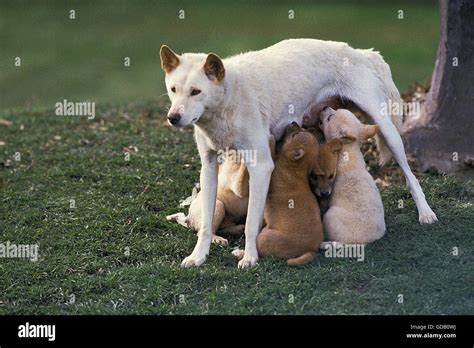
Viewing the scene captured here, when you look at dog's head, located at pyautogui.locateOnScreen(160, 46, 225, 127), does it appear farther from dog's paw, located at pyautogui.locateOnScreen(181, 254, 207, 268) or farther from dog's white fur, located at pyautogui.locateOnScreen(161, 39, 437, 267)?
dog's paw, located at pyautogui.locateOnScreen(181, 254, 207, 268)

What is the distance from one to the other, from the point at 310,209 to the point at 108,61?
511 inches

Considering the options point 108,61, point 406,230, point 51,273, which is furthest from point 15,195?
point 108,61

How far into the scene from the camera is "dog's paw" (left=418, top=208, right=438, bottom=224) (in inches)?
291

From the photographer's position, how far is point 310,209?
6.72 meters

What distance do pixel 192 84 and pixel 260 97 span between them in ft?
2.63

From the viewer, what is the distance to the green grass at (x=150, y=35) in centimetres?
1736

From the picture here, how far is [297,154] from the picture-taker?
6.91m

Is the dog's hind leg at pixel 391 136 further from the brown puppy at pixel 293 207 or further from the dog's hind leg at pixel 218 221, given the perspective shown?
the dog's hind leg at pixel 218 221

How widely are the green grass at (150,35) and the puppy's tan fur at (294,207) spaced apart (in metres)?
8.44

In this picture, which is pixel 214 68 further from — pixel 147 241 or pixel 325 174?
pixel 147 241

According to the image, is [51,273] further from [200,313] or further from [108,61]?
[108,61]

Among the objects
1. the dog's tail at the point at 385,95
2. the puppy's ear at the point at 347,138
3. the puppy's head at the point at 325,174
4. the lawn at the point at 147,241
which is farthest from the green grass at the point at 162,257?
the puppy's ear at the point at 347,138

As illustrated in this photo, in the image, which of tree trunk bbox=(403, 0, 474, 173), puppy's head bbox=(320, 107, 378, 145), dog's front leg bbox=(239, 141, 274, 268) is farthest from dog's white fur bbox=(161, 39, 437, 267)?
tree trunk bbox=(403, 0, 474, 173)

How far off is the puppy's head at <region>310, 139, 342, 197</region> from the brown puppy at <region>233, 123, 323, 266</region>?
52 mm
